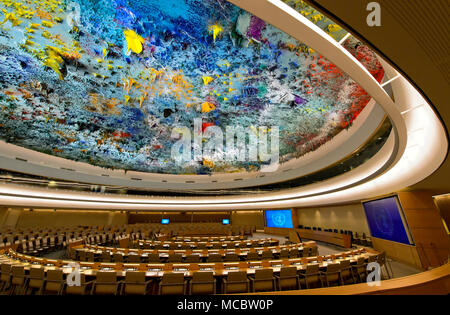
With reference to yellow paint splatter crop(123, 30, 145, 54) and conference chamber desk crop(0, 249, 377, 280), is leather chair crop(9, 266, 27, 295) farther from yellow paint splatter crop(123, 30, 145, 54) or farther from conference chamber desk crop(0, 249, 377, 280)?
yellow paint splatter crop(123, 30, 145, 54)

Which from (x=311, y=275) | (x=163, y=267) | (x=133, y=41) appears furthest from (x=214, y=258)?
(x=133, y=41)

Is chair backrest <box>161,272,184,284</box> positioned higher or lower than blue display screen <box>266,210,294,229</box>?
lower

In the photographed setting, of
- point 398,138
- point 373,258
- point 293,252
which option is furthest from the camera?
point 293,252

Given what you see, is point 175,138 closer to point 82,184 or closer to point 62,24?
point 62,24

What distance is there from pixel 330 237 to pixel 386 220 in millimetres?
4019

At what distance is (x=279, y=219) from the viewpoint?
1725 centimetres

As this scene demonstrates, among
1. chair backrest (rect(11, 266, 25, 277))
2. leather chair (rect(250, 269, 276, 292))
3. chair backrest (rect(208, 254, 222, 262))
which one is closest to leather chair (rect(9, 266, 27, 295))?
chair backrest (rect(11, 266, 25, 277))

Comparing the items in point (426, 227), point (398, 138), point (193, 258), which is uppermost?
point (398, 138)

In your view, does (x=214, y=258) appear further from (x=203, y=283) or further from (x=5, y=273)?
(x=5, y=273)

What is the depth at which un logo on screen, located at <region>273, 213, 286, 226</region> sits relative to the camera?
1685cm

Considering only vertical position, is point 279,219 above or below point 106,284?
above

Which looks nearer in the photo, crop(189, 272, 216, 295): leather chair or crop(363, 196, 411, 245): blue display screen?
crop(189, 272, 216, 295): leather chair

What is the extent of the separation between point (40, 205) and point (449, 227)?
26.5 metres
